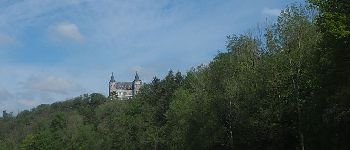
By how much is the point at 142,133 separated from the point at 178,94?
14143mm

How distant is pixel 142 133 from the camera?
9188 cm

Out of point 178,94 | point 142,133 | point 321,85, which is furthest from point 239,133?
point 142,133

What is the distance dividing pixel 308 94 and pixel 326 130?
414 centimetres

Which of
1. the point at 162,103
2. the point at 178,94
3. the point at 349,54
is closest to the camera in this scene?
the point at 349,54

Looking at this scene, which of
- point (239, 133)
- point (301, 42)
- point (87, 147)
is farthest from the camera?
point (87, 147)

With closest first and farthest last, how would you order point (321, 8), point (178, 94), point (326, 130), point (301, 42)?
1. point (321, 8)
2. point (326, 130)
3. point (301, 42)
4. point (178, 94)

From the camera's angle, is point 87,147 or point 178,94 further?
point 87,147

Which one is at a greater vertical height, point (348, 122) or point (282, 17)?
point (282, 17)

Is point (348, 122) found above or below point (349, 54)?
below

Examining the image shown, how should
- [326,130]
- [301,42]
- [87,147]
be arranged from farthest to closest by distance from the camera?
[87,147] < [301,42] < [326,130]

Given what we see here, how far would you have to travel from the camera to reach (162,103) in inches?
3863

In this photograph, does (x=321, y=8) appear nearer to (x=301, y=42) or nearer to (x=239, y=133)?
(x=301, y=42)

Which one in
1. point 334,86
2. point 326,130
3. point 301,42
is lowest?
point 326,130

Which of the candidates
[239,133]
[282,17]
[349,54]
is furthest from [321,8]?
[239,133]
